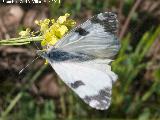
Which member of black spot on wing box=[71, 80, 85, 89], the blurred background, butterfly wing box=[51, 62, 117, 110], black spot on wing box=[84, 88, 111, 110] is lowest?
the blurred background

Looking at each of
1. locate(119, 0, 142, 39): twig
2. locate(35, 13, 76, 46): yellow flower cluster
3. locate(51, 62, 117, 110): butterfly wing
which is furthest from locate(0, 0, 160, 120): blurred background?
locate(51, 62, 117, 110): butterfly wing

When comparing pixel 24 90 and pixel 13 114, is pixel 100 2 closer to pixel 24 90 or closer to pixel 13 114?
pixel 24 90

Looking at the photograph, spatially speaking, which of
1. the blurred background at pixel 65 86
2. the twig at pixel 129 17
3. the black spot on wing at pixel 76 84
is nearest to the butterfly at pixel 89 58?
the black spot on wing at pixel 76 84

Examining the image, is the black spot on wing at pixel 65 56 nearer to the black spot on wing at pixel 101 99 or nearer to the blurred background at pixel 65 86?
the black spot on wing at pixel 101 99

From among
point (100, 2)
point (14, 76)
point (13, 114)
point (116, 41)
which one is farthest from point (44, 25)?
point (100, 2)

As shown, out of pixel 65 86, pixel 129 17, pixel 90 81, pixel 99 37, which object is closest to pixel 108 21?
pixel 99 37

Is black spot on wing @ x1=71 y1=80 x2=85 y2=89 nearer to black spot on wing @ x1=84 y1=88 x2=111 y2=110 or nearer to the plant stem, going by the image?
black spot on wing @ x1=84 y1=88 x2=111 y2=110
